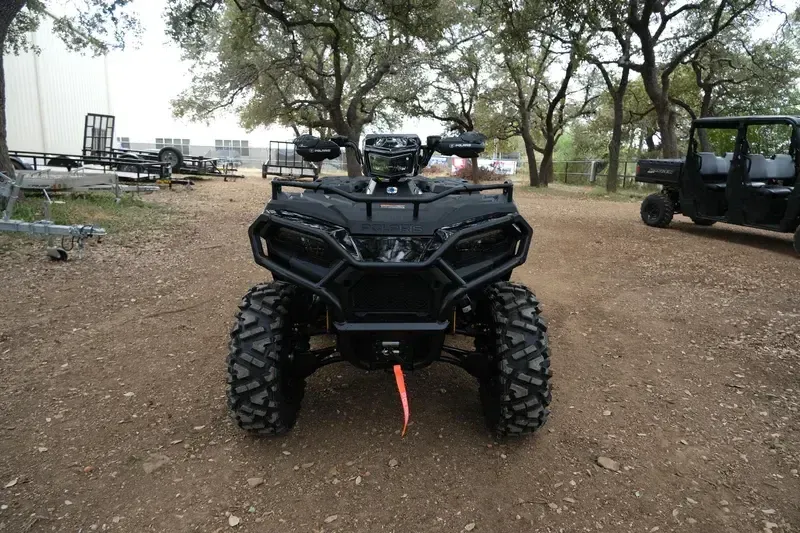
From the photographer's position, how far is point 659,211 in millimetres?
10516

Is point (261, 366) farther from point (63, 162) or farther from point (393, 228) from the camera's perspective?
point (63, 162)

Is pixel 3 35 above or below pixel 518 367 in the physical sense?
above

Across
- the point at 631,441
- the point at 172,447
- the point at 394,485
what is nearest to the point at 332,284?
the point at 394,485

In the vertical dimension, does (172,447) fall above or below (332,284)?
below

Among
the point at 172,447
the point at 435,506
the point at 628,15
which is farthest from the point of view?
the point at 628,15

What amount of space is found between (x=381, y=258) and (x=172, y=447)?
151cm

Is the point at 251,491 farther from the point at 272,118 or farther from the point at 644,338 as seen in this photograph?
the point at 272,118

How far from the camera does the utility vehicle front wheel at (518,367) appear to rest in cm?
265

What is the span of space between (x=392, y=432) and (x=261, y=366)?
837mm

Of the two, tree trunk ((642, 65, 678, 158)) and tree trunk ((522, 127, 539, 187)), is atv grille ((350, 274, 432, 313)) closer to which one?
tree trunk ((642, 65, 678, 158))

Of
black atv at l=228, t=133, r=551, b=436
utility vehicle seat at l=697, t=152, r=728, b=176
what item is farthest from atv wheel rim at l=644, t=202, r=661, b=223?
black atv at l=228, t=133, r=551, b=436

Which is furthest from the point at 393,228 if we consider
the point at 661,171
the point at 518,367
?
the point at 661,171

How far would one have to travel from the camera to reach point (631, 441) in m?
2.93

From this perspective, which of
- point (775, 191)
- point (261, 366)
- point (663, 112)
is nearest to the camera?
point (261, 366)
